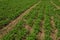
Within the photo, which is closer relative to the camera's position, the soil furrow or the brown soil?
the soil furrow

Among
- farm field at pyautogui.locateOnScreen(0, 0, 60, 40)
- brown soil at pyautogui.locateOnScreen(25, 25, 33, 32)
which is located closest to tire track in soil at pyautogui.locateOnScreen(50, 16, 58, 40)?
farm field at pyautogui.locateOnScreen(0, 0, 60, 40)

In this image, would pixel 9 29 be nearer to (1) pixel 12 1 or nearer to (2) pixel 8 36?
(2) pixel 8 36

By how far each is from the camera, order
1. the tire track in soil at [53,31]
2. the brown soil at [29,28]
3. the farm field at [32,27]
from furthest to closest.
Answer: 1. the brown soil at [29,28]
2. the tire track in soil at [53,31]
3. the farm field at [32,27]

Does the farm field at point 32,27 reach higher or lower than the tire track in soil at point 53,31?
higher

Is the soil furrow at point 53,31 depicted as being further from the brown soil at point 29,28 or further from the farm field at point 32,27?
the brown soil at point 29,28

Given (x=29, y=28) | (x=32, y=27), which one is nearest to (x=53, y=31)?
(x=32, y=27)

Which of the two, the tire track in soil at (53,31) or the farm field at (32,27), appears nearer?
the farm field at (32,27)

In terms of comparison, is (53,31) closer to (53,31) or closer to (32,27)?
(53,31)

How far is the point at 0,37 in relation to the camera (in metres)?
18.2

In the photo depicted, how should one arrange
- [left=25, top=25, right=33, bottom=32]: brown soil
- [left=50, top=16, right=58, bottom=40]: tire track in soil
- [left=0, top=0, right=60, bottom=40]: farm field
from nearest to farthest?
[left=0, top=0, right=60, bottom=40]: farm field, [left=50, top=16, right=58, bottom=40]: tire track in soil, [left=25, top=25, right=33, bottom=32]: brown soil

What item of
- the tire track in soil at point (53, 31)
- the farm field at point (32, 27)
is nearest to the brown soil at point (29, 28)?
the farm field at point (32, 27)

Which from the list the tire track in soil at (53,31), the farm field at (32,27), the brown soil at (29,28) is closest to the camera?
the farm field at (32,27)

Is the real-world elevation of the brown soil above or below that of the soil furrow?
above

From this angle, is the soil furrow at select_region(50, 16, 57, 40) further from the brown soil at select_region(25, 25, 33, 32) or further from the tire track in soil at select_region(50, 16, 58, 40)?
the brown soil at select_region(25, 25, 33, 32)
